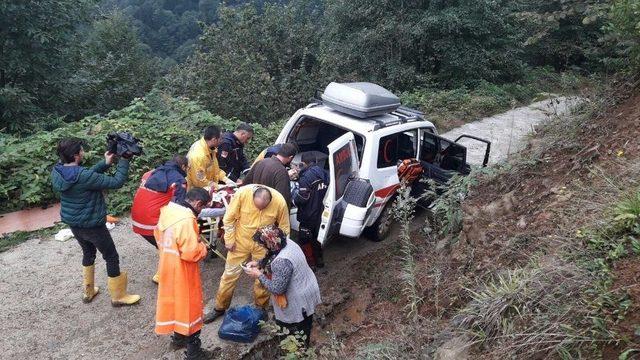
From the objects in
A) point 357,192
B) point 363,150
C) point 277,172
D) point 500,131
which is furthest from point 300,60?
point 277,172

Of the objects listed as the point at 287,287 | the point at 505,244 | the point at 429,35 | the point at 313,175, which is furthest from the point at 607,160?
the point at 429,35

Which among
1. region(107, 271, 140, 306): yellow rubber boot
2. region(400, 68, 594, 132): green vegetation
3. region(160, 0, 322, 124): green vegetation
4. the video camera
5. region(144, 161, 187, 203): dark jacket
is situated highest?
the video camera

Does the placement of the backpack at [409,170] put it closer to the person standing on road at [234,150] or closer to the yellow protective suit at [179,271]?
the person standing on road at [234,150]

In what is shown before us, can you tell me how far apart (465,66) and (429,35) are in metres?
1.61

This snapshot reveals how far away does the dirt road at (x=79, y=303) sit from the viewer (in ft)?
15.8

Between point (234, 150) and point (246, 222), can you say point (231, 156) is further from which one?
point (246, 222)

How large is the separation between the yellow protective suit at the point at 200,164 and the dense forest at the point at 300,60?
8.80 feet

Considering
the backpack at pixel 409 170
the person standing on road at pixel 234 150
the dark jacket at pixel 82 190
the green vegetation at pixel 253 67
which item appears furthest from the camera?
the green vegetation at pixel 253 67

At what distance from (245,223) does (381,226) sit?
2453 millimetres

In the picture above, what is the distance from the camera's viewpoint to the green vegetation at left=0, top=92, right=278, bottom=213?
727 cm

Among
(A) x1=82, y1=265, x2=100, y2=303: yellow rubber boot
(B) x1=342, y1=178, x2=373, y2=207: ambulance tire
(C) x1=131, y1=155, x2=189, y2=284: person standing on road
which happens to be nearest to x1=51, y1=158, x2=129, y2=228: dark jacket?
(C) x1=131, y1=155, x2=189, y2=284: person standing on road

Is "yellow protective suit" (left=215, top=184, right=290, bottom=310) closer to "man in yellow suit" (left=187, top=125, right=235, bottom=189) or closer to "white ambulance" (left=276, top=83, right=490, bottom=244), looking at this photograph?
"white ambulance" (left=276, top=83, right=490, bottom=244)

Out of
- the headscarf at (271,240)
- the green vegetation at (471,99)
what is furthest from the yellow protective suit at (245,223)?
the green vegetation at (471,99)

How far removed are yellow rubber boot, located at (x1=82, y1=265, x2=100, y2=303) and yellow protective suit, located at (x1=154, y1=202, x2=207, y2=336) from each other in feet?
4.76
